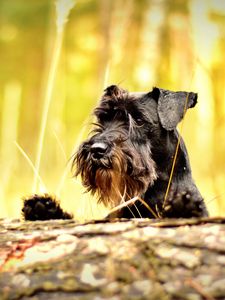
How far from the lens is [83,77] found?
440 inches

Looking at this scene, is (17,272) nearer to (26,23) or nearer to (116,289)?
(116,289)

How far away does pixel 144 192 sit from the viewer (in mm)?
3990

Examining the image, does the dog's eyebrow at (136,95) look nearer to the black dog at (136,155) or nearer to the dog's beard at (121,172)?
the black dog at (136,155)

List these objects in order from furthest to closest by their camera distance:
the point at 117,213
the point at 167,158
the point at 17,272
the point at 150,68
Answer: the point at 150,68 → the point at 167,158 → the point at 117,213 → the point at 17,272

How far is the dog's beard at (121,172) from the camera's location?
3922mm

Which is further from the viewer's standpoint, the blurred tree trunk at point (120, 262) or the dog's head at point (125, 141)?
the dog's head at point (125, 141)

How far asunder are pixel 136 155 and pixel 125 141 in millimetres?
134

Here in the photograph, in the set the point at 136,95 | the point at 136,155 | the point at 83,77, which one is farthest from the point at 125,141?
the point at 83,77

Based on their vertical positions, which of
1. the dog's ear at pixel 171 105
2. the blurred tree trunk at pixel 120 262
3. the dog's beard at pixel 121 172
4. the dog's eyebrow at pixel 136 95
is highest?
the dog's eyebrow at pixel 136 95

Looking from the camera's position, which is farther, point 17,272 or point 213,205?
point 213,205

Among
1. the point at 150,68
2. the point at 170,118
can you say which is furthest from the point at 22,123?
the point at 170,118

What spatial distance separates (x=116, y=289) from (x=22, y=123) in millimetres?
10064

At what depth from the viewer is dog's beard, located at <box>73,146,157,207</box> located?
3922 millimetres

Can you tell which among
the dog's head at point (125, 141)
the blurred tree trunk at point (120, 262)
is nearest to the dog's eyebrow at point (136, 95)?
→ the dog's head at point (125, 141)
